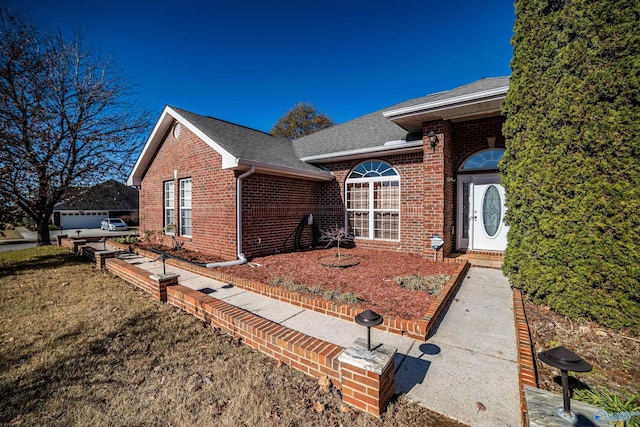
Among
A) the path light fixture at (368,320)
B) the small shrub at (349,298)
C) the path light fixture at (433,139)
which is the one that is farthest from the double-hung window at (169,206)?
the path light fixture at (368,320)

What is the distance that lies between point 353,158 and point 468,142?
134 inches

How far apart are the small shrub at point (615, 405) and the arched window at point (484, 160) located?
6.07m

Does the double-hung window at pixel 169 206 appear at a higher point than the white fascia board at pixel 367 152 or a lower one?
lower

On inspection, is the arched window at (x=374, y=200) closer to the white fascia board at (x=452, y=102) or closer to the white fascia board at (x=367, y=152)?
the white fascia board at (x=367, y=152)

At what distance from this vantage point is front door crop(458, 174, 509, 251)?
7.38 meters

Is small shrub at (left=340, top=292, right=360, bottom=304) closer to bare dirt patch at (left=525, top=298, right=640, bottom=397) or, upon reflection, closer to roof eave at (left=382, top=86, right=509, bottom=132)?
bare dirt patch at (left=525, top=298, right=640, bottom=397)

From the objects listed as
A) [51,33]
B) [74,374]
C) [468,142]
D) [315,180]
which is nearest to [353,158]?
[315,180]

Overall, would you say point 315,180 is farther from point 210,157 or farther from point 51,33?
point 51,33

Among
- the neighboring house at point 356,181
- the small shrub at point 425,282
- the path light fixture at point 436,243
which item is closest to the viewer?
the small shrub at point 425,282

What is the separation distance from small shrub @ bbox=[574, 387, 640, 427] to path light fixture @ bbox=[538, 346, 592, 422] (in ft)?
0.95

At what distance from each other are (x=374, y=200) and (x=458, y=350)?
6092 mm

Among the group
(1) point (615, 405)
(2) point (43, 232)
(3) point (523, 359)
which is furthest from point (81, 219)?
(1) point (615, 405)

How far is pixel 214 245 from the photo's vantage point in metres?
7.95

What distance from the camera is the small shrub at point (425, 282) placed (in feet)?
15.5
